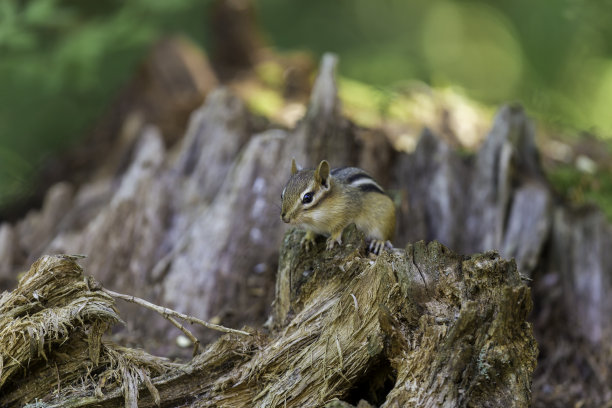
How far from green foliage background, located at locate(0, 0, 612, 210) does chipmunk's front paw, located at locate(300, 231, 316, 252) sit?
297 centimetres

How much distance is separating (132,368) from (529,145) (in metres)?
3.53

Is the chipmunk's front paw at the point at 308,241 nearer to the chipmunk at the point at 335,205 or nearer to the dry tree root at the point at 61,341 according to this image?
the chipmunk at the point at 335,205

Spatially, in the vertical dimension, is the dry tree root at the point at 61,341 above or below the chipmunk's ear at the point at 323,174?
below

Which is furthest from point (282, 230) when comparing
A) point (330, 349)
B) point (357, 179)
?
point (330, 349)

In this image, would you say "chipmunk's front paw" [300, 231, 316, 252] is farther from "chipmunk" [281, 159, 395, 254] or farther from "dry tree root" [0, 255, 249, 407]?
"dry tree root" [0, 255, 249, 407]

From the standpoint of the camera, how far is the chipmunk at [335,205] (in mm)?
3424

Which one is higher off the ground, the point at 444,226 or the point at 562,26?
the point at 562,26

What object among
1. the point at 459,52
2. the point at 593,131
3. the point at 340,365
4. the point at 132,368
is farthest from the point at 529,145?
the point at 459,52

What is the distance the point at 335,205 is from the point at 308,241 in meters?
0.28

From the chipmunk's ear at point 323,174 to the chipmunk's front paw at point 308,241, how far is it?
0.99 ft

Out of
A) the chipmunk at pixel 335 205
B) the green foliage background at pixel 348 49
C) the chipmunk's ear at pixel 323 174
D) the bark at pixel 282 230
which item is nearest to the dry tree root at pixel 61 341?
the chipmunk at pixel 335 205

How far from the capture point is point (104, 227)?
482cm

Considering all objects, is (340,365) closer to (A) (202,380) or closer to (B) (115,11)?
(A) (202,380)

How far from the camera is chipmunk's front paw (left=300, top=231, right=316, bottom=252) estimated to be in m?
3.37
